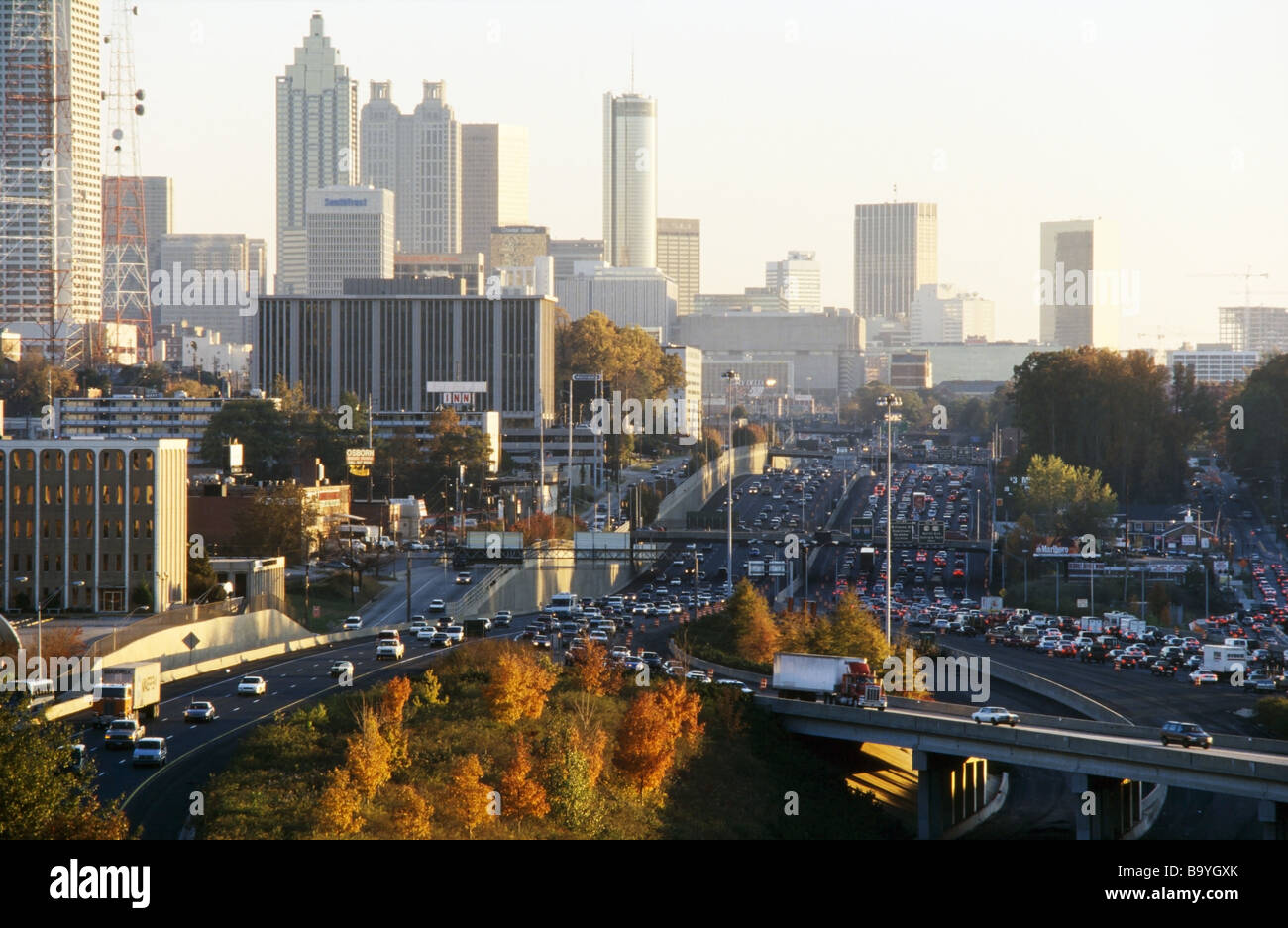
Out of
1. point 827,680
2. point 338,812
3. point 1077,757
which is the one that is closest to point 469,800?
point 338,812

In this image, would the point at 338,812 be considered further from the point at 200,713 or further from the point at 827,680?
the point at 827,680

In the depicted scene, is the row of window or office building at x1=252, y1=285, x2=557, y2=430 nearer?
the row of window

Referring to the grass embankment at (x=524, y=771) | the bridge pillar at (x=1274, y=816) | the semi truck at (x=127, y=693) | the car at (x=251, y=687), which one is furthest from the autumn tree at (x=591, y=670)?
the bridge pillar at (x=1274, y=816)

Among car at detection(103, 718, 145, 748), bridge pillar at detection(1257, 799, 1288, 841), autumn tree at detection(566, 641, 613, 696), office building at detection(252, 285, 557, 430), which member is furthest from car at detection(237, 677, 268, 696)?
office building at detection(252, 285, 557, 430)

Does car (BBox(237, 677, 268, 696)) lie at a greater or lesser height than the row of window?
lesser

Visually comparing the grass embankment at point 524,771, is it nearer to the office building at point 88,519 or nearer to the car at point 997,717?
the car at point 997,717

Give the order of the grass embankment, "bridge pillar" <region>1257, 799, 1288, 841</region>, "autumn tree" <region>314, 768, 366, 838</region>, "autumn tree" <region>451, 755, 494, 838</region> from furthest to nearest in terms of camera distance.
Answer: "bridge pillar" <region>1257, 799, 1288, 841</region>, "autumn tree" <region>451, 755, 494, 838</region>, the grass embankment, "autumn tree" <region>314, 768, 366, 838</region>

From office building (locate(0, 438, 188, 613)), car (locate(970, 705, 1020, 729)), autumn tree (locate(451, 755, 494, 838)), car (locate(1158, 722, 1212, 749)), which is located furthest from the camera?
office building (locate(0, 438, 188, 613))
